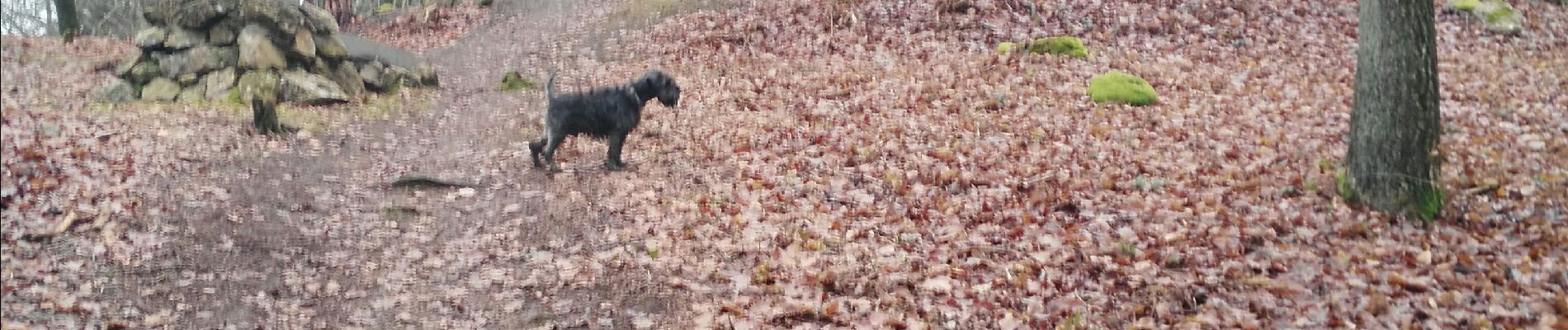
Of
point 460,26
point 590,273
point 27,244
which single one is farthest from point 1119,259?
point 460,26

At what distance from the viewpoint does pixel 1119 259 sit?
19.7 feet

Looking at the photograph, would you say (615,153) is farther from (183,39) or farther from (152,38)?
(152,38)

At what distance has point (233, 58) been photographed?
13.8 metres

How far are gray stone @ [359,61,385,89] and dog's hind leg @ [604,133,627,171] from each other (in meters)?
7.93

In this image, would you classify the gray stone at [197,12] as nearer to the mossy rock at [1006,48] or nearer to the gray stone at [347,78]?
the gray stone at [347,78]

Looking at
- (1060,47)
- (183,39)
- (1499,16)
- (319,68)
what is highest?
(1499,16)

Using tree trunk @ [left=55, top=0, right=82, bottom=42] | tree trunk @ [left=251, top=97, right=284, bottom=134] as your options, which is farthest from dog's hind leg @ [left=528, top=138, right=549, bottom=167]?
tree trunk @ [left=55, top=0, right=82, bottom=42]

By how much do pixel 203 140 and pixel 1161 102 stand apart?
11.5m

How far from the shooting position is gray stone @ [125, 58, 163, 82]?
45.0 ft

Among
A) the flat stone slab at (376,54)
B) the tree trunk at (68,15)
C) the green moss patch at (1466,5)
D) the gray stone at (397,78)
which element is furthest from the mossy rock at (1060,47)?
the tree trunk at (68,15)

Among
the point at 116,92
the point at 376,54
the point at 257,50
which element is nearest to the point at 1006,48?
the point at 376,54

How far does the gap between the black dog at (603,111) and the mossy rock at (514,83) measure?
6571 mm

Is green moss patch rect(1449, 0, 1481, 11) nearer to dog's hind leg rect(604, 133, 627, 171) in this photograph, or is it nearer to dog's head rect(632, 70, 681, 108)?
dog's head rect(632, 70, 681, 108)

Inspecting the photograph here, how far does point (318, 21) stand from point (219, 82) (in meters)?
2.16
